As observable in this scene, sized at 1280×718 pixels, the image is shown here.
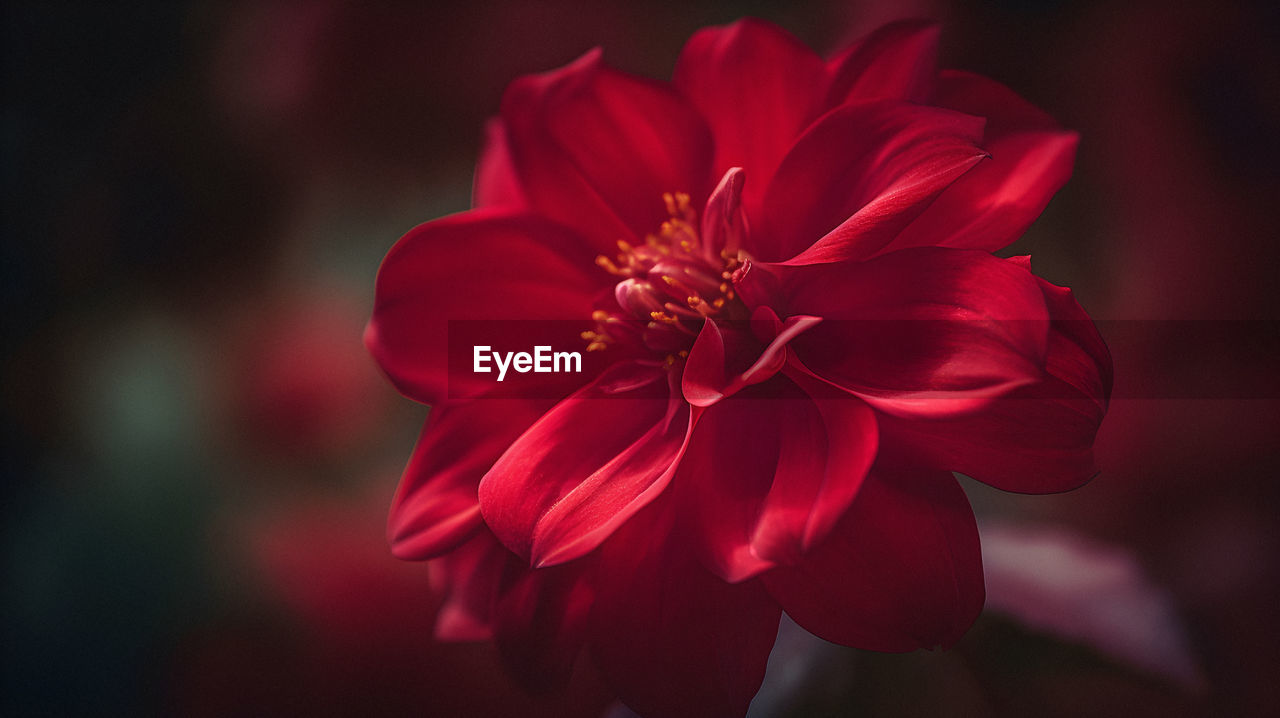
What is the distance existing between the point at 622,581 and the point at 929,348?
19cm

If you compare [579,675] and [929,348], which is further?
[579,675]

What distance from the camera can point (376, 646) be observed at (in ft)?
1.75

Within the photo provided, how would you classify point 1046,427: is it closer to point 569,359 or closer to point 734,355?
point 734,355

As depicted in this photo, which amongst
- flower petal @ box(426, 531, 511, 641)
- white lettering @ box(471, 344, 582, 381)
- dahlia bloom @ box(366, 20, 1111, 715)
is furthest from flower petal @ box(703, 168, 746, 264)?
flower petal @ box(426, 531, 511, 641)

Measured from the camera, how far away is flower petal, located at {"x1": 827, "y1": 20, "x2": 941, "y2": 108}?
42 centimetres

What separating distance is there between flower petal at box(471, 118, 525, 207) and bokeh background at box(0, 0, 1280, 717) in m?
0.02

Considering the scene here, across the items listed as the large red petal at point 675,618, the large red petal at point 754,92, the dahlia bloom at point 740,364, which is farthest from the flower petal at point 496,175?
the large red petal at point 675,618

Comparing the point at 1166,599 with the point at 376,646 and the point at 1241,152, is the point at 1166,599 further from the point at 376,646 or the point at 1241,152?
the point at 376,646

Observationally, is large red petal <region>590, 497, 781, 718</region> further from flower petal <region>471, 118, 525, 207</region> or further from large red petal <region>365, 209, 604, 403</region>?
flower petal <region>471, 118, 525, 207</region>

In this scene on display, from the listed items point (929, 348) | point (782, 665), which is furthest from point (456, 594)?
point (929, 348)

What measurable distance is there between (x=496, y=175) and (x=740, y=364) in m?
0.23

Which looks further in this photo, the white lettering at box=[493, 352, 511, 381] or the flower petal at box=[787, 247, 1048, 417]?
the white lettering at box=[493, 352, 511, 381]

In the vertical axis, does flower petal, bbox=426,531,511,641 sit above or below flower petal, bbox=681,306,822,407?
below

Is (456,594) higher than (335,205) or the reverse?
the reverse
